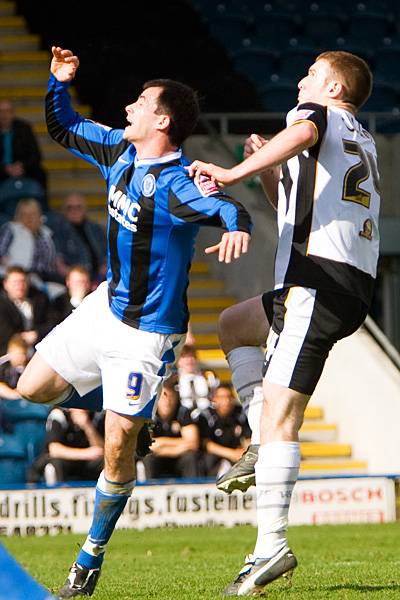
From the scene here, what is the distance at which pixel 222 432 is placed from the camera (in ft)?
42.3

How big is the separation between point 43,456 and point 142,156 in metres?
6.19

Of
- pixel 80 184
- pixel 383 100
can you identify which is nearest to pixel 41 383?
pixel 80 184

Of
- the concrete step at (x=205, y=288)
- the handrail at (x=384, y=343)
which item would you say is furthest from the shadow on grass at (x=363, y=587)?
the concrete step at (x=205, y=288)

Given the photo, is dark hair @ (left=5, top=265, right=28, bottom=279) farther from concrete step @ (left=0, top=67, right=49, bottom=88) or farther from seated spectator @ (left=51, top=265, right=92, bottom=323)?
concrete step @ (left=0, top=67, right=49, bottom=88)

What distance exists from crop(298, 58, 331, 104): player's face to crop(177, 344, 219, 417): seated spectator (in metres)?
6.86

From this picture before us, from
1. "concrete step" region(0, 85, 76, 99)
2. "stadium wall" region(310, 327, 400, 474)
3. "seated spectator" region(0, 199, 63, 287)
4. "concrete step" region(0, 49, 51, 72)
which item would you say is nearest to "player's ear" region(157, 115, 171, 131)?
Result: "seated spectator" region(0, 199, 63, 287)

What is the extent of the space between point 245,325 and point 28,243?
728 cm

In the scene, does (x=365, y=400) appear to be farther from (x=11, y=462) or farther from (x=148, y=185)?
(x=148, y=185)

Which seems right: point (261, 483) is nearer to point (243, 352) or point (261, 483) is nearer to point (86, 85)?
point (243, 352)

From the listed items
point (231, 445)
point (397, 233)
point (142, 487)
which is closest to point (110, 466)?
point (142, 487)

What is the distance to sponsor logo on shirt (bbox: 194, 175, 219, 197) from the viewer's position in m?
6.17

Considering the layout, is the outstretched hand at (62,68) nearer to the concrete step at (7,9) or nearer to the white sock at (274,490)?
the white sock at (274,490)

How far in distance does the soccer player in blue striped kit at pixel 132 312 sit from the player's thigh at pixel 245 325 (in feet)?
0.86

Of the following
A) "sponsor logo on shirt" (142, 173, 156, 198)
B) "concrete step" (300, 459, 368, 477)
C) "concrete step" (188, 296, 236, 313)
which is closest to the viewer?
"sponsor logo on shirt" (142, 173, 156, 198)
